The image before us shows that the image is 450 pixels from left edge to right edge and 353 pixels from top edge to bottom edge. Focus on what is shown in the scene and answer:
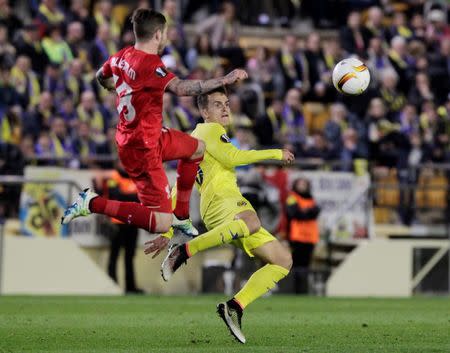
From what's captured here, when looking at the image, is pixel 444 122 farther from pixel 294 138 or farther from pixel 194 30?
pixel 194 30

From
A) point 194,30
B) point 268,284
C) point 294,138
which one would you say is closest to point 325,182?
point 294,138

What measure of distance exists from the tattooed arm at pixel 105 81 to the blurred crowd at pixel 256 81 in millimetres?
7112

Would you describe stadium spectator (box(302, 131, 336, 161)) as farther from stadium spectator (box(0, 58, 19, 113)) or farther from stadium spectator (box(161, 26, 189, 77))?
stadium spectator (box(0, 58, 19, 113))

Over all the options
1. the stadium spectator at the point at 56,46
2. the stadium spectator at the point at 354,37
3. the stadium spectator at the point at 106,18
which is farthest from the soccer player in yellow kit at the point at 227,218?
the stadium spectator at the point at 354,37

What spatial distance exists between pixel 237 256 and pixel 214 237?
27.3 feet

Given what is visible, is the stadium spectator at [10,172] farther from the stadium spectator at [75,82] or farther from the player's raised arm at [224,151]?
the player's raised arm at [224,151]

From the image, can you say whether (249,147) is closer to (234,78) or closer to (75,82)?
(75,82)

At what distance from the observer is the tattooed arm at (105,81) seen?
10.3m

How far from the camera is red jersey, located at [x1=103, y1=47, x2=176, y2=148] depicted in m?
Result: 9.79

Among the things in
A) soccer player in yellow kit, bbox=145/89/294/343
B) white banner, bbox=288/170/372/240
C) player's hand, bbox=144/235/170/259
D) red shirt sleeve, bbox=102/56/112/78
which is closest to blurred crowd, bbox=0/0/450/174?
white banner, bbox=288/170/372/240

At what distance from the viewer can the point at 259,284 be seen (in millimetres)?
10148

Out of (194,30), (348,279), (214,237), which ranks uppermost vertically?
(194,30)

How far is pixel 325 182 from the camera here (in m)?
18.8

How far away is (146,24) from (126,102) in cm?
66
